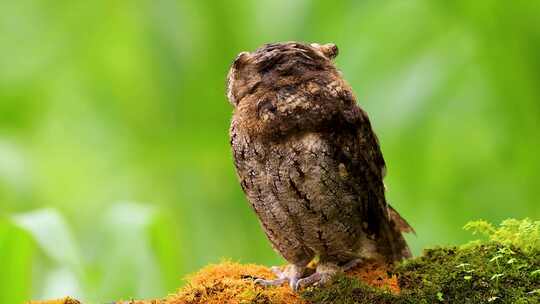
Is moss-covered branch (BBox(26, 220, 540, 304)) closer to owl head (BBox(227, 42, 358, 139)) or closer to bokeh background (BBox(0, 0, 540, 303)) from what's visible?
owl head (BBox(227, 42, 358, 139))

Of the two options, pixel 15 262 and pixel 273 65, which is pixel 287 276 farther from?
pixel 15 262

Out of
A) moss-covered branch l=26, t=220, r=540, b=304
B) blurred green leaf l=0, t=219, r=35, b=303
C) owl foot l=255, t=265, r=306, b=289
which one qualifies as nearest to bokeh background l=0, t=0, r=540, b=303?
blurred green leaf l=0, t=219, r=35, b=303

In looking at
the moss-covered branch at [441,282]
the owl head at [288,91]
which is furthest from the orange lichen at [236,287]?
the owl head at [288,91]

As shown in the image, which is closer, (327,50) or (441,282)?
(441,282)

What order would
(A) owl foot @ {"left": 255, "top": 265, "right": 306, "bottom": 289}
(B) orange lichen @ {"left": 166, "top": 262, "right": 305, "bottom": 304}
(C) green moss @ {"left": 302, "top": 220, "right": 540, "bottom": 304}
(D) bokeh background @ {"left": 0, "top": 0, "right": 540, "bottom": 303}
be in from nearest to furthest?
(C) green moss @ {"left": 302, "top": 220, "right": 540, "bottom": 304}, (B) orange lichen @ {"left": 166, "top": 262, "right": 305, "bottom": 304}, (A) owl foot @ {"left": 255, "top": 265, "right": 306, "bottom": 289}, (D) bokeh background @ {"left": 0, "top": 0, "right": 540, "bottom": 303}

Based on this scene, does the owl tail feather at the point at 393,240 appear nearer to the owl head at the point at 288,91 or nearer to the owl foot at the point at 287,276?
the owl foot at the point at 287,276

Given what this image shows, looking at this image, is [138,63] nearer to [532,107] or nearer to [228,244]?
[228,244]

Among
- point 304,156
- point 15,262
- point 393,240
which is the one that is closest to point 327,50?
point 304,156

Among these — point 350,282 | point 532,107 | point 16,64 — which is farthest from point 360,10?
point 350,282
